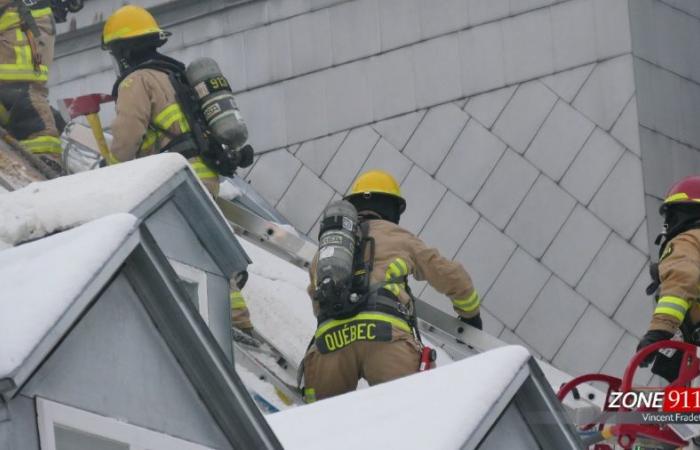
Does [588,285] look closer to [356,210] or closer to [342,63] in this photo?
[342,63]

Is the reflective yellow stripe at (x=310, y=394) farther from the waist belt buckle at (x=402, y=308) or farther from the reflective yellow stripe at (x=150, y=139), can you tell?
the reflective yellow stripe at (x=150, y=139)

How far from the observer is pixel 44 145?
613 inches

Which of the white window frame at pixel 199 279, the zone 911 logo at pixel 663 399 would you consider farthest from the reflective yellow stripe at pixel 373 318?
the zone 911 logo at pixel 663 399

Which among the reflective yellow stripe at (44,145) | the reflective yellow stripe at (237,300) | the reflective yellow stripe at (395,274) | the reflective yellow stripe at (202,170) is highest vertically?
the reflective yellow stripe at (395,274)

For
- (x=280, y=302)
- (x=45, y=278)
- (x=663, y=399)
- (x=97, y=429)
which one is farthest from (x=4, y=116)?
(x=97, y=429)

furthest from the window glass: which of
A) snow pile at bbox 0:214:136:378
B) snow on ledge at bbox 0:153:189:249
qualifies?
snow on ledge at bbox 0:153:189:249

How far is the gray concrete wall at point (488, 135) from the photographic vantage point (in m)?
18.3

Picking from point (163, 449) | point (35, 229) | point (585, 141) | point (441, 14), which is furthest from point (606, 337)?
point (163, 449)

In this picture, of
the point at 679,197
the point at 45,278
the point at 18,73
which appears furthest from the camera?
the point at 18,73

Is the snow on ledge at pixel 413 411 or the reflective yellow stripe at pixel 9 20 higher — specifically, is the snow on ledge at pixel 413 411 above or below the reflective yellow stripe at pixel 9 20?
below

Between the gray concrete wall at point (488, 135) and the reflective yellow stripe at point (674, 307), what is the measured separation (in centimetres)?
484

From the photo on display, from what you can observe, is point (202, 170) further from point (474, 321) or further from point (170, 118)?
point (474, 321)

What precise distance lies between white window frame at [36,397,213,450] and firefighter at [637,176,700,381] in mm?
4556

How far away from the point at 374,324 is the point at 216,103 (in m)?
2.15
